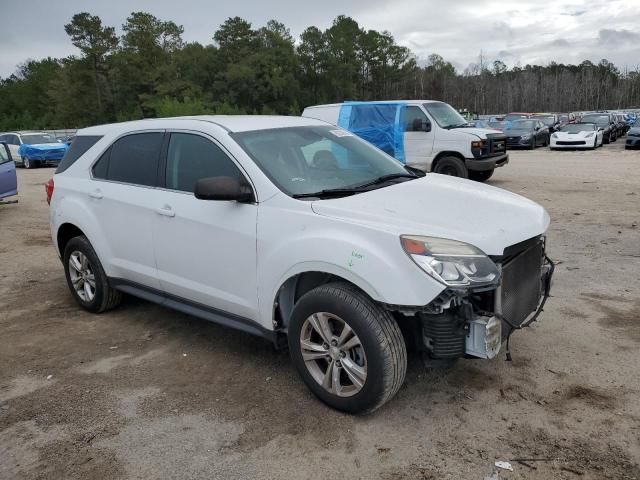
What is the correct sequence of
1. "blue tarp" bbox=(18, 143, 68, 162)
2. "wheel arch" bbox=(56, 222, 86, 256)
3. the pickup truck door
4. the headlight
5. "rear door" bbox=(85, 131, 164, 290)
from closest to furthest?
the headlight
"rear door" bbox=(85, 131, 164, 290)
"wheel arch" bbox=(56, 222, 86, 256)
the pickup truck door
"blue tarp" bbox=(18, 143, 68, 162)

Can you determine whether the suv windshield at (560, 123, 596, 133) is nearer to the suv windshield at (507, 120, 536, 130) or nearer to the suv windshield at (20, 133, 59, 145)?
the suv windshield at (507, 120, 536, 130)

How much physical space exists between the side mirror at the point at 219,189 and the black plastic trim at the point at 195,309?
2.83ft

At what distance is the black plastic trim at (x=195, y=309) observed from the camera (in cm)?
372

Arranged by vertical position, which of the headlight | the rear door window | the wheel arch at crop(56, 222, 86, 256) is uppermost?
the rear door window

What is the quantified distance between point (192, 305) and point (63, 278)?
320cm

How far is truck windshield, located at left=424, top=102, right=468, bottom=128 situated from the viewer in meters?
13.0

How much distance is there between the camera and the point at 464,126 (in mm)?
13180

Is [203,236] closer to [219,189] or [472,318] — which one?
[219,189]

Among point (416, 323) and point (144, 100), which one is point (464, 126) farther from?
point (144, 100)

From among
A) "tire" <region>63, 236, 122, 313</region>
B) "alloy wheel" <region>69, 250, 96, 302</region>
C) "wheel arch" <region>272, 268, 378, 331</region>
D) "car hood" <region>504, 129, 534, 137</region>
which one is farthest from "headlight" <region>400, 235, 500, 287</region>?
"car hood" <region>504, 129, 534, 137</region>

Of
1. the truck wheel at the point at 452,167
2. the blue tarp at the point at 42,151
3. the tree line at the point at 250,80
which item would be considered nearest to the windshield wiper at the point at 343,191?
the truck wheel at the point at 452,167

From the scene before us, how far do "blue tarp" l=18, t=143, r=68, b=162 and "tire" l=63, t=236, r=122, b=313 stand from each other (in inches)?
837

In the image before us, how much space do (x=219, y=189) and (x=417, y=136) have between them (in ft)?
33.3

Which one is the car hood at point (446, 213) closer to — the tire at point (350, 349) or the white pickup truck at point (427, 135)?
the tire at point (350, 349)
